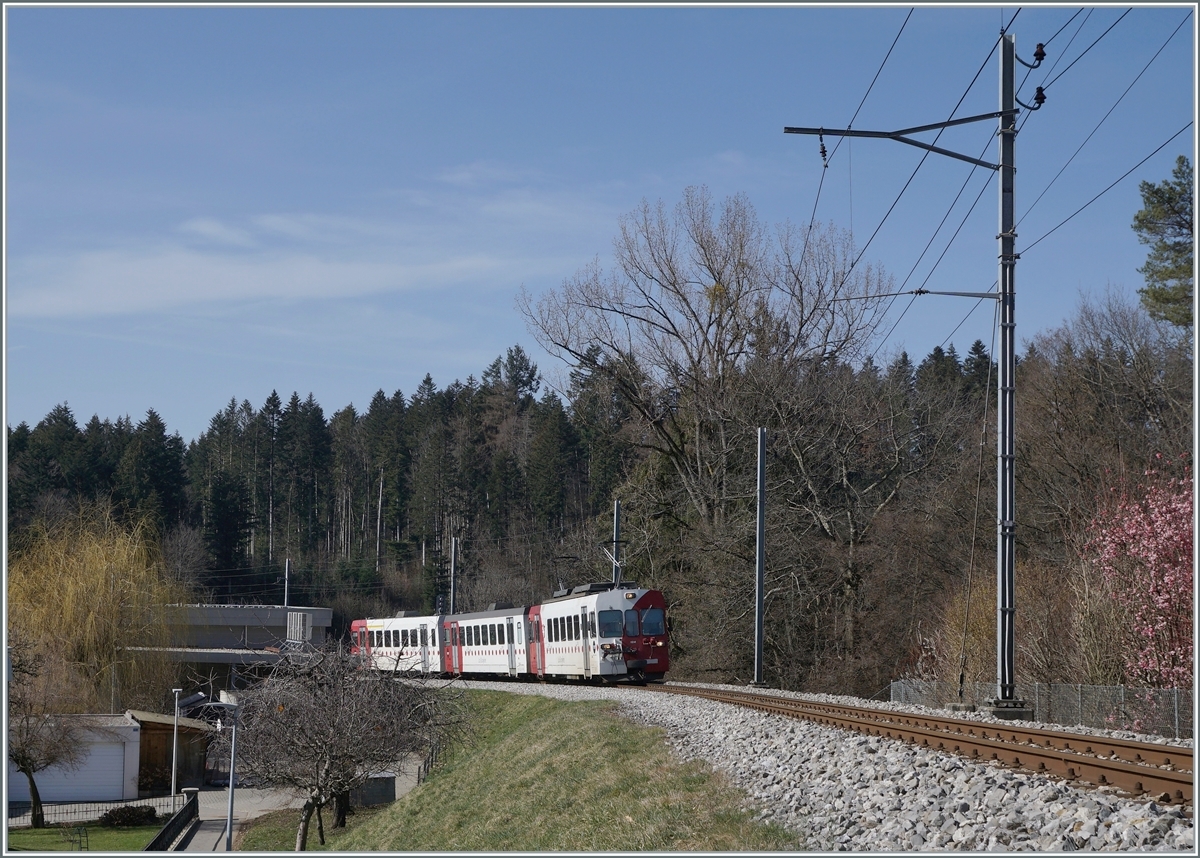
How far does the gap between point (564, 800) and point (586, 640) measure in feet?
60.5

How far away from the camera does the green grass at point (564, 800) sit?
32.6ft

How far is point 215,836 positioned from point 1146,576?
25643 mm

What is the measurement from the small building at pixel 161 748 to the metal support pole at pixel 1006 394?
34.6 m

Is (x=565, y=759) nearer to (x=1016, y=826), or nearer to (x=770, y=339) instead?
(x=1016, y=826)

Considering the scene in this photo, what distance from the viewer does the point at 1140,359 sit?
127ft

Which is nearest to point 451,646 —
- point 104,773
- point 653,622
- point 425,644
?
point 425,644

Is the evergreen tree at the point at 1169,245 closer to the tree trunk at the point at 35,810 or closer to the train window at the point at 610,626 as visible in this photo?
the train window at the point at 610,626

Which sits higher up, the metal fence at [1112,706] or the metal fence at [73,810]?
the metal fence at [1112,706]

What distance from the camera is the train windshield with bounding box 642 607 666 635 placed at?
31.7m

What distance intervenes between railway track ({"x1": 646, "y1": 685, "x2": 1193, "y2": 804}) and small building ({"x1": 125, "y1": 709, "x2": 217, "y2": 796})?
33.7m

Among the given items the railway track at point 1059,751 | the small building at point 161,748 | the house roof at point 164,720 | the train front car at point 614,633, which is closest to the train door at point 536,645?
the train front car at point 614,633

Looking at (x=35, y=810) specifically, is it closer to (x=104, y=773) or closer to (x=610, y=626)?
(x=104, y=773)

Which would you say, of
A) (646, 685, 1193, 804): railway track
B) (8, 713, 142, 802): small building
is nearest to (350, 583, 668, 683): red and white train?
(8, 713, 142, 802): small building

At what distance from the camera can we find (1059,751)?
10.1 metres
